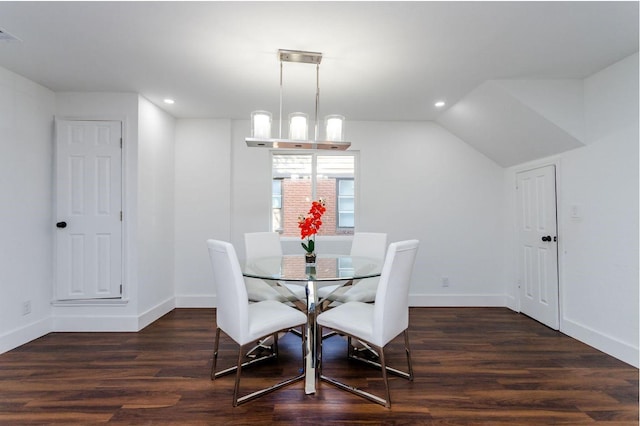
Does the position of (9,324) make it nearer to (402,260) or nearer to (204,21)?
(204,21)

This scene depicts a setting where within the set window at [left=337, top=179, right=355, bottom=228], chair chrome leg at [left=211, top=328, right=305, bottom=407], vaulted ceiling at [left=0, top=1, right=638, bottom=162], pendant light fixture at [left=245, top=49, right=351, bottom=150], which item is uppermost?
vaulted ceiling at [left=0, top=1, right=638, bottom=162]

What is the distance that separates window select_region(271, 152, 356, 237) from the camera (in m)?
4.27

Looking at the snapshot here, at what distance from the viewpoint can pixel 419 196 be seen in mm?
4191

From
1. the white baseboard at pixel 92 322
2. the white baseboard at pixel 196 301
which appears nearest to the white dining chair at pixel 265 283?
the white baseboard at pixel 196 301

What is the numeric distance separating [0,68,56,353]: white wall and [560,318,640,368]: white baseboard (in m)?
5.00

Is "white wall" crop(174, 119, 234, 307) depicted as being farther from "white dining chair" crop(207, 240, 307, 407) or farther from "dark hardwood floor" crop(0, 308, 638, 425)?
"white dining chair" crop(207, 240, 307, 407)

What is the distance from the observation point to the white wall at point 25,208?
2777 mm

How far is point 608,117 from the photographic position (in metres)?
2.74

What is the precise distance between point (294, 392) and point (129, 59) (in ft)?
9.03

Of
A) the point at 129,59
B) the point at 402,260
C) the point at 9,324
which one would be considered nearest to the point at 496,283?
the point at 402,260

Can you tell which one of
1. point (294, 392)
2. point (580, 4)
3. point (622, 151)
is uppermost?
point (580, 4)

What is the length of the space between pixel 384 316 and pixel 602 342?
2.19 meters

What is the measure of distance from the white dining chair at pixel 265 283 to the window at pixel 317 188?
2.74 feet

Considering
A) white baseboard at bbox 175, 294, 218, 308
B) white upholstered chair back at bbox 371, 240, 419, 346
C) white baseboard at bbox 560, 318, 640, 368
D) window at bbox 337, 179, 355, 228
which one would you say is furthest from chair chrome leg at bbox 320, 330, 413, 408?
white baseboard at bbox 175, 294, 218, 308
